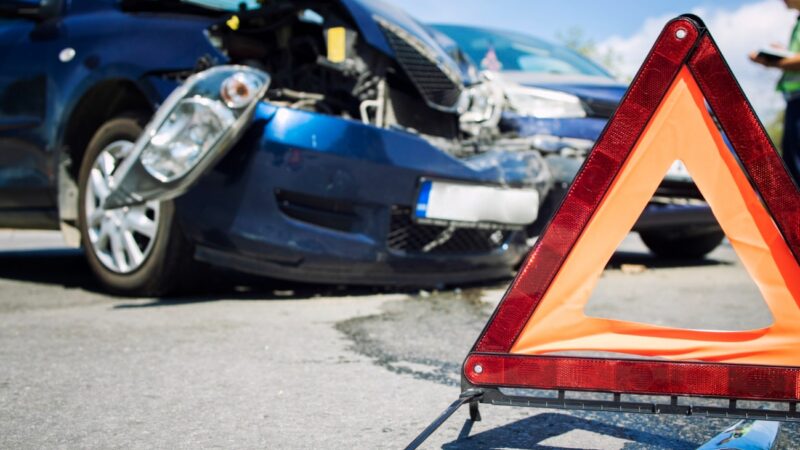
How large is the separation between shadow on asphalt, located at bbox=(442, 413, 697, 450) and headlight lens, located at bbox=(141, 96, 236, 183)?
1.89 m

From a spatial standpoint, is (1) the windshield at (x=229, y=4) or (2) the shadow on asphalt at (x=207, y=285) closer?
(2) the shadow on asphalt at (x=207, y=285)

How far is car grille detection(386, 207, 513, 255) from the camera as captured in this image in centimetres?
421

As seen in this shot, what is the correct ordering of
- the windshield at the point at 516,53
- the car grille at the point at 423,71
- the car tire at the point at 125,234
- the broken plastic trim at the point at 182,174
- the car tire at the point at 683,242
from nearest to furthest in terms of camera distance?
the broken plastic trim at the point at 182,174
the car tire at the point at 125,234
the car grille at the point at 423,71
the windshield at the point at 516,53
the car tire at the point at 683,242

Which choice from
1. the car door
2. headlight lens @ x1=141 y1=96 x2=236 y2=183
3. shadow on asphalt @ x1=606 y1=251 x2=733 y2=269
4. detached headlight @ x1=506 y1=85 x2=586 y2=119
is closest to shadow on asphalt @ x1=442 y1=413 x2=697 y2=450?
headlight lens @ x1=141 y1=96 x2=236 y2=183

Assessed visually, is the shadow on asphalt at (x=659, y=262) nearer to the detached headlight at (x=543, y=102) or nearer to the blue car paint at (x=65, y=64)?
the detached headlight at (x=543, y=102)

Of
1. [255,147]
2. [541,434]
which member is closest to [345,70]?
[255,147]

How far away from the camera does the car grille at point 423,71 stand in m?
4.53

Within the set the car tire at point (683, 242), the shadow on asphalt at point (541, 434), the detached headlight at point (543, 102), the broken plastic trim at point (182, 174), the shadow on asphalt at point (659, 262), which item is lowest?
the shadow on asphalt at point (659, 262)

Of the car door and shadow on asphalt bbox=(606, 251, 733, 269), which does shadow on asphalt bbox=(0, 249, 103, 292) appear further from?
shadow on asphalt bbox=(606, 251, 733, 269)

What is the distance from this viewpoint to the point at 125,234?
424 centimetres

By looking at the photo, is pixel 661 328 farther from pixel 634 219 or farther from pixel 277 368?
pixel 277 368

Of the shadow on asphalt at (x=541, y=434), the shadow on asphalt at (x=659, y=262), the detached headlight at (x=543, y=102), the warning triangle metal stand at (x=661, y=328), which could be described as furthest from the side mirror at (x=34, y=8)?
the shadow on asphalt at (x=659, y=262)

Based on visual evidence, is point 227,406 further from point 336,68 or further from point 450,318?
point 336,68

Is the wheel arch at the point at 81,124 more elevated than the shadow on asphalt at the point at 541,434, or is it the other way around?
the wheel arch at the point at 81,124
